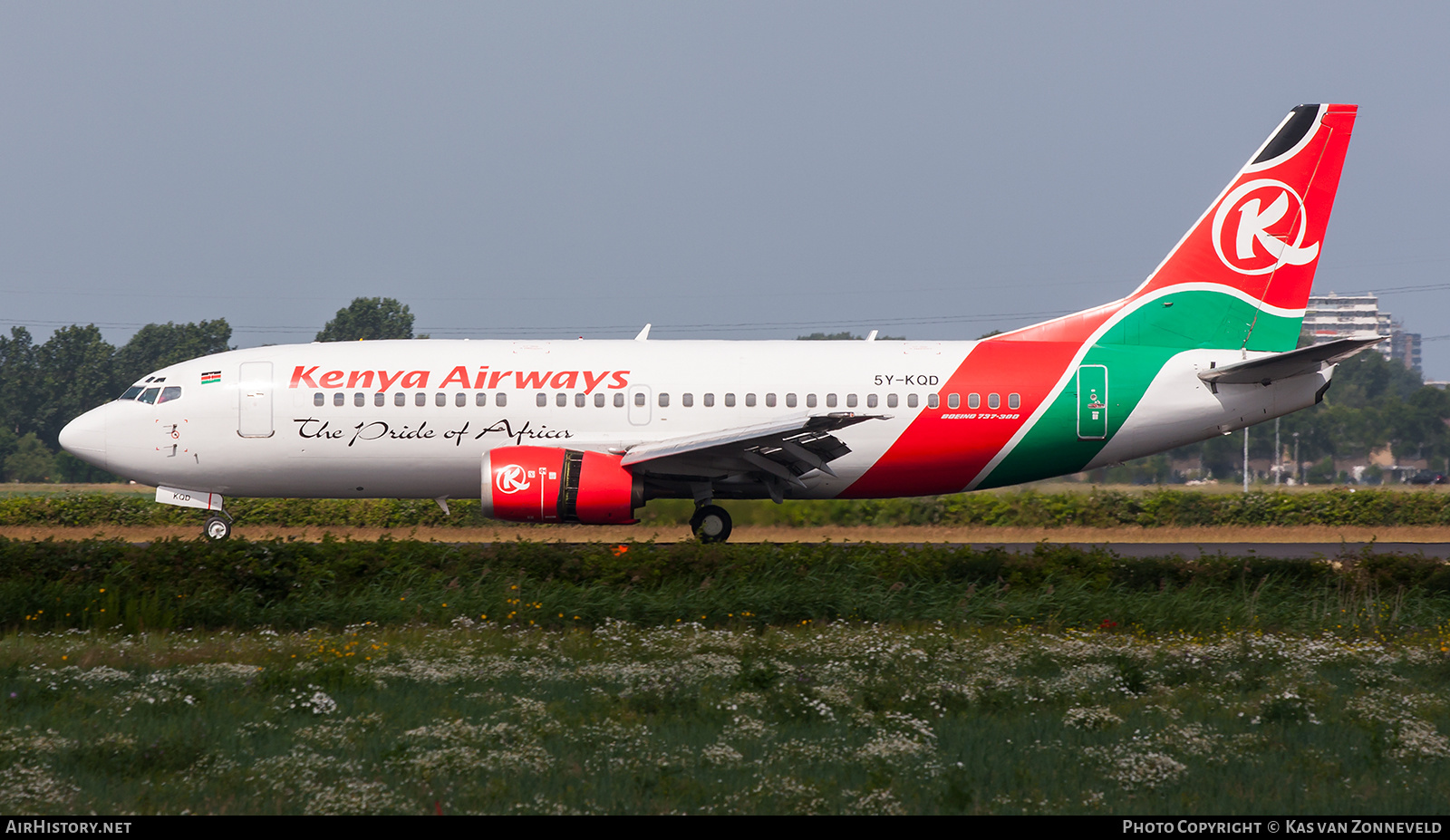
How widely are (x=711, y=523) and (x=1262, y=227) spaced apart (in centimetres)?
1283

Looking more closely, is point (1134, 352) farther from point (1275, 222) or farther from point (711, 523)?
point (711, 523)

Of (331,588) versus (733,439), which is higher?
(733,439)

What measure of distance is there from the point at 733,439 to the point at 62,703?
1218 cm

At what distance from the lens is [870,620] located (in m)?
14.0

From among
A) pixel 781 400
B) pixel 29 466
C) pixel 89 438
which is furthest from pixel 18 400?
pixel 781 400

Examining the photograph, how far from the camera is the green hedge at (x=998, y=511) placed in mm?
28438

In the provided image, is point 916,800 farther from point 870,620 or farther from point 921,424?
point 921,424

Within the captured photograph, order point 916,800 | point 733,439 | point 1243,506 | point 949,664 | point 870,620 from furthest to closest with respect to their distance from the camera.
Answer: point 1243,506 < point 733,439 < point 870,620 < point 949,664 < point 916,800

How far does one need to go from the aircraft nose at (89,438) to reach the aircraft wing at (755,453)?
10.5 meters

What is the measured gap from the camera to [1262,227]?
76.0 ft

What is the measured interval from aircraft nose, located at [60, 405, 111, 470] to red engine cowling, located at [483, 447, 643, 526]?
26.4 ft

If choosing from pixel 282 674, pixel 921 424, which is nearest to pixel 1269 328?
pixel 921 424

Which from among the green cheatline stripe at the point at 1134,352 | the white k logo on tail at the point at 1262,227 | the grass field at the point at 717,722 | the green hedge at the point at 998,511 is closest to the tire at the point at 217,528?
the green hedge at the point at 998,511

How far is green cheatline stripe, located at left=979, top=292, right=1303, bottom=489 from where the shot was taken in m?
22.3
